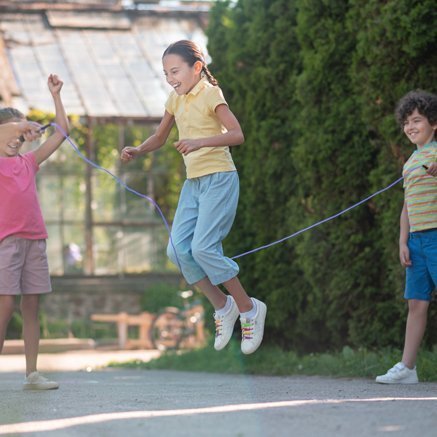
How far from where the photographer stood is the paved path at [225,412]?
13.2 feet

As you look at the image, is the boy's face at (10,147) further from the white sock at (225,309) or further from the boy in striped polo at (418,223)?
the boy in striped polo at (418,223)

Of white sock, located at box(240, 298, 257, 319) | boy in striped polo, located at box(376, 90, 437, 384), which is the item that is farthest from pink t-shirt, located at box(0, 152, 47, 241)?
boy in striped polo, located at box(376, 90, 437, 384)

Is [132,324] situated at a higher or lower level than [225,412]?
higher

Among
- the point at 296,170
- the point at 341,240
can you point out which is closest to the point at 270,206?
the point at 296,170

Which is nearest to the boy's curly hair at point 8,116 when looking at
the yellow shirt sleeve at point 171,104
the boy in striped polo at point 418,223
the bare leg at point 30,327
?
the yellow shirt sleeve at point 171,104

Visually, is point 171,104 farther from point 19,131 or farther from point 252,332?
point 252,332

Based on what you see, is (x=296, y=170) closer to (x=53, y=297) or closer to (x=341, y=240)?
(x=341, y=240)

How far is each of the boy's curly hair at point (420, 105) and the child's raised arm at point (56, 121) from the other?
80.0 inches

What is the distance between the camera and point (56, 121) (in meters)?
6.46

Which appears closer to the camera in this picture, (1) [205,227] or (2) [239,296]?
(1) [205,227]

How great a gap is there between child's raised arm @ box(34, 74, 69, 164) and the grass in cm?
261

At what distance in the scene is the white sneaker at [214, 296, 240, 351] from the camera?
5.87 m

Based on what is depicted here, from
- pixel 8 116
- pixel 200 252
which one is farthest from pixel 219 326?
pixel 8 116

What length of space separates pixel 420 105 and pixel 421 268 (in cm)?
95
